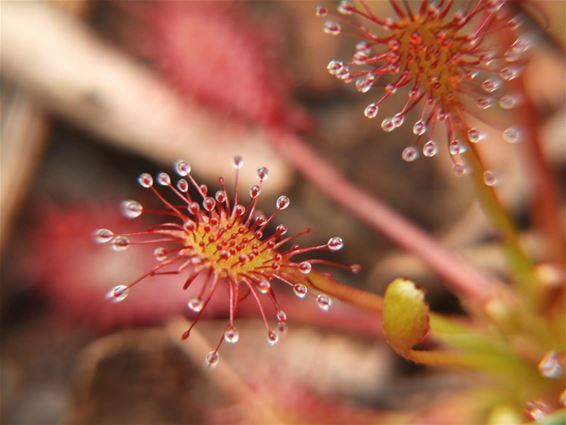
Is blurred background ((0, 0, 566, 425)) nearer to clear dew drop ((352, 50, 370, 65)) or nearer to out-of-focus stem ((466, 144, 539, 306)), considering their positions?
out-of-focus stem ((466, 144, 539, 306))

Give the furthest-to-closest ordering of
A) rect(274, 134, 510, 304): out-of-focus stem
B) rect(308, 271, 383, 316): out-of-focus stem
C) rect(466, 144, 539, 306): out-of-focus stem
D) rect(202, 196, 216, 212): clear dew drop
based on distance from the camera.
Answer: rect(274, 134, 510, 304): out-of-focus stem → rect(466, 144, 539, 306): out-of-focus stem → rect(308, 271, 383, 316): out-of-focus stem → rect(202, 196, 216, 212): clear dew drop

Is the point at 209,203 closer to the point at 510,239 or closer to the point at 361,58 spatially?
the point at 361,58

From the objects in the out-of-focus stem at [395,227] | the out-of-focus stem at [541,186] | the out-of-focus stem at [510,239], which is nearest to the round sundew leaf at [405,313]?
the out-of-focus stem at [510,239]

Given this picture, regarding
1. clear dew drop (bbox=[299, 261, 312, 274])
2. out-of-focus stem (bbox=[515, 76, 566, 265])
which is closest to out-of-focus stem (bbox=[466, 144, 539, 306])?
out-of-focus stem (bbox=[515, 76, 566, 265])

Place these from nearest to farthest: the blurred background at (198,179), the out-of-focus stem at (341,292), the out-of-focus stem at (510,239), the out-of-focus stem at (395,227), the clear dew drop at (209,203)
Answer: the clear dew drop at (209,203) < the out-of-focus stem at (341,292) < the out-of-focus stem at (510,239) < the out-of-focus stem at (395,227) < the blurred background at (198,179)

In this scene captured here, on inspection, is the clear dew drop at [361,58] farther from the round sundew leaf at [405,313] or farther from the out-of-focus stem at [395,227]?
the out-of-focus stem at [395,227]

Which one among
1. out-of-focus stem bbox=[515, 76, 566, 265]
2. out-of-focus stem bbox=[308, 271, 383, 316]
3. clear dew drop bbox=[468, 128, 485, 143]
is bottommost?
out-of-focus stem bbox=[308, 271, 383, 316]

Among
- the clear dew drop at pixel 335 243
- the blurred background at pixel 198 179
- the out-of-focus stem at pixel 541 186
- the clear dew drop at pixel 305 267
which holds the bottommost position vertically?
the blurred background at pixel 198 179
